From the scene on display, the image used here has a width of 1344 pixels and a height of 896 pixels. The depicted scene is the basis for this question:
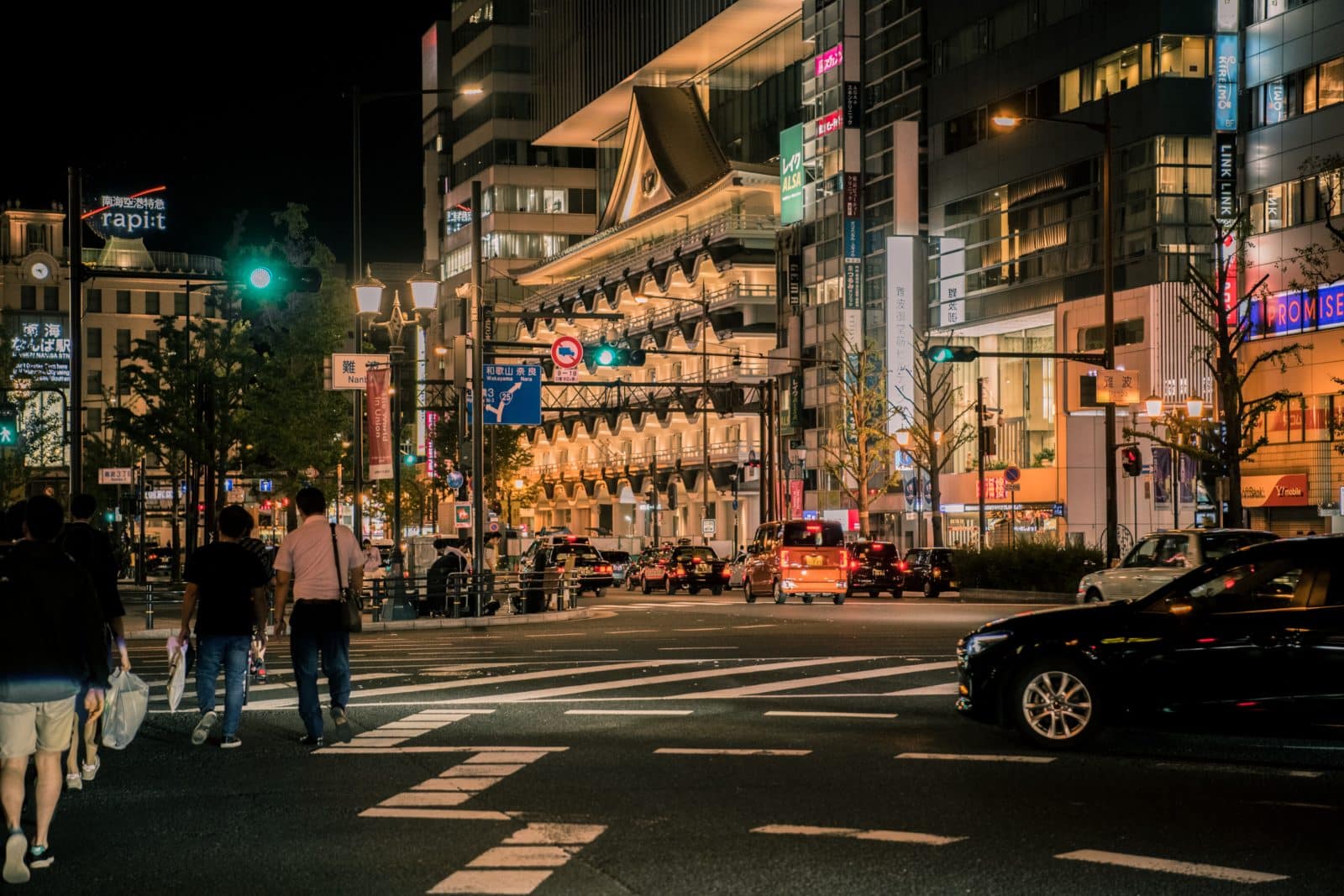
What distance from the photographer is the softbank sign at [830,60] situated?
79.9m

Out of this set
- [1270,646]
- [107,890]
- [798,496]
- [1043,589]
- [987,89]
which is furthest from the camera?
[798,496]

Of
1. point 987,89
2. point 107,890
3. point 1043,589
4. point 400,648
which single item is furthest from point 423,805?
point 987,89

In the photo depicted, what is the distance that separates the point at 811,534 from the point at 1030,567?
5673 millimetres

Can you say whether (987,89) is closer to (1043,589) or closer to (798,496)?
(798,496)

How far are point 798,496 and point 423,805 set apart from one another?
7118 cm

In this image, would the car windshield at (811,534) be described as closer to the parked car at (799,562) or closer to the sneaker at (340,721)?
the parked car at (799,562)

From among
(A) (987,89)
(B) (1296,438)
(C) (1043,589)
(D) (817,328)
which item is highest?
(A) (987,89)

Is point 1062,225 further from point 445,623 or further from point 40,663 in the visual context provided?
point 40,663

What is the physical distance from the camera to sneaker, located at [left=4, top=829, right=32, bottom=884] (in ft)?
26.1

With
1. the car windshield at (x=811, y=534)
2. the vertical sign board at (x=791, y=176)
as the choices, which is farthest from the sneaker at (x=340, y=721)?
the vertical sign board at (x=791, y=176)

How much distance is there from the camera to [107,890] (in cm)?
786

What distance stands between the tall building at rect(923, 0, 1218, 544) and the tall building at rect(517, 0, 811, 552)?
17097 millimetres

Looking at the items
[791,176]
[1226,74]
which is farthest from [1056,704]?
[791,176]

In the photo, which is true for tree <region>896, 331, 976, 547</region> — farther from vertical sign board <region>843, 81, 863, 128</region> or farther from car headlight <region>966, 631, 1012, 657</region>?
car headlight <region>966, 631, 1012, 657</region>
